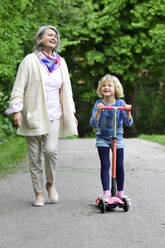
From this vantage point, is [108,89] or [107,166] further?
[107,166]

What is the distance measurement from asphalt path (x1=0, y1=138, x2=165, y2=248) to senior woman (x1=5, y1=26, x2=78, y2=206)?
42cm

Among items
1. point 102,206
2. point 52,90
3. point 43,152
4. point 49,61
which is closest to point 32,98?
point 52,90

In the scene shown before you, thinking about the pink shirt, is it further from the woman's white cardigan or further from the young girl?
the young girl

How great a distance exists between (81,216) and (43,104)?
4.43 ft

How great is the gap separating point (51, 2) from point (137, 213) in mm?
9238

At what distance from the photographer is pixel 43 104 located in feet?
19.6

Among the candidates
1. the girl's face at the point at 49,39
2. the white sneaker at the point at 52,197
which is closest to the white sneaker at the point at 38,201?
the white sneaker at the point at 52,197

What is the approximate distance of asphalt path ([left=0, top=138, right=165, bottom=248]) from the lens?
14.4ft

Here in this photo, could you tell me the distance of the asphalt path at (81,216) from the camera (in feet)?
14.4

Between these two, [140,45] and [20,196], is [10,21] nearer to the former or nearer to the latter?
[20,196]

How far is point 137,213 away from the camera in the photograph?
5.51 m

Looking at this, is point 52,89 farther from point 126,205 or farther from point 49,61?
point 126,205

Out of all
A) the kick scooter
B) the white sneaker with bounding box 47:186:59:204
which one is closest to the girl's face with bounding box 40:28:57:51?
the kick scooter

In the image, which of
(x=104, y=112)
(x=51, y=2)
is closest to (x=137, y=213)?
(x=104, y=112)
